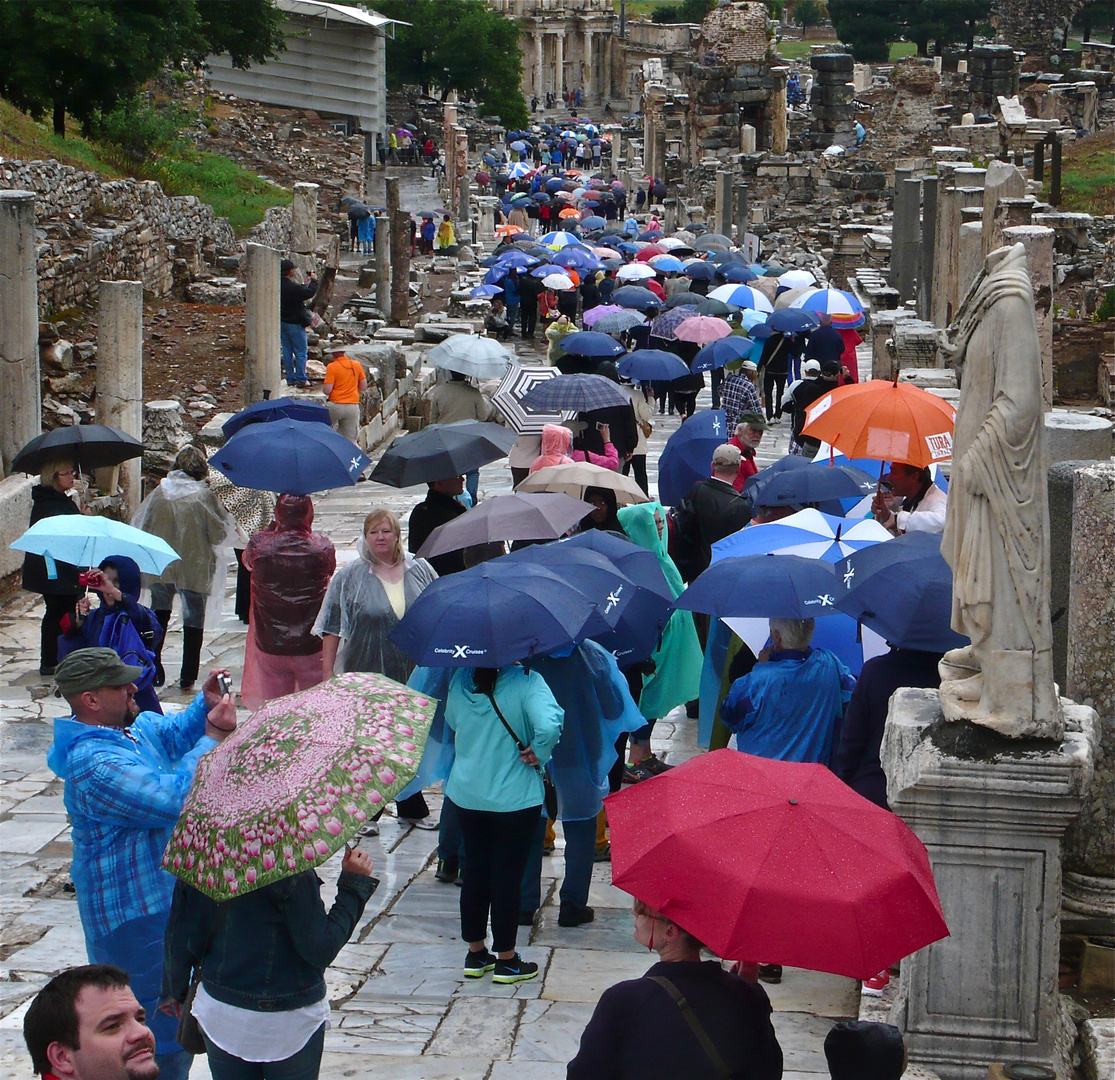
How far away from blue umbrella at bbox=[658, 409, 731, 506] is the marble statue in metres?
5.27

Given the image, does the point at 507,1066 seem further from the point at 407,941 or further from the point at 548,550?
the point at 548,550

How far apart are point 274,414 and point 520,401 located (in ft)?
7.14

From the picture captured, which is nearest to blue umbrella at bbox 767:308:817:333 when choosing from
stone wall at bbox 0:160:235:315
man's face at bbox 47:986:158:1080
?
stone wall at bbox 0:160:235:315

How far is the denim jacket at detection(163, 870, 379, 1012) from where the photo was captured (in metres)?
3.72

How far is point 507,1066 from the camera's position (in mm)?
4695

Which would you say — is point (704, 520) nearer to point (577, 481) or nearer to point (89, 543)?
point (577, 481)

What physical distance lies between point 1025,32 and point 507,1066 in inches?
2348

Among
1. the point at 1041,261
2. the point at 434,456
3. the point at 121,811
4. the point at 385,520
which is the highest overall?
the point at 1041,261

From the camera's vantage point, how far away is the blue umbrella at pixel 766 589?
588cm

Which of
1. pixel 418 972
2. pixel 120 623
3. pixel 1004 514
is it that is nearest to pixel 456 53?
pixel 120 623

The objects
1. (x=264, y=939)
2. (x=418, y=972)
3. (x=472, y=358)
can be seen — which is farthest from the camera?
(x=472, y=358)

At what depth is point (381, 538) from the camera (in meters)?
6.48

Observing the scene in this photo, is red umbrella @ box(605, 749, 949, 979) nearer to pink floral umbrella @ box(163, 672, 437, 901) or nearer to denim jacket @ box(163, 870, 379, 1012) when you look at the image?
pink floral umbrella @ box(163, 672, 437, 901)

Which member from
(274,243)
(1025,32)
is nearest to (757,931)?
(274,243)
